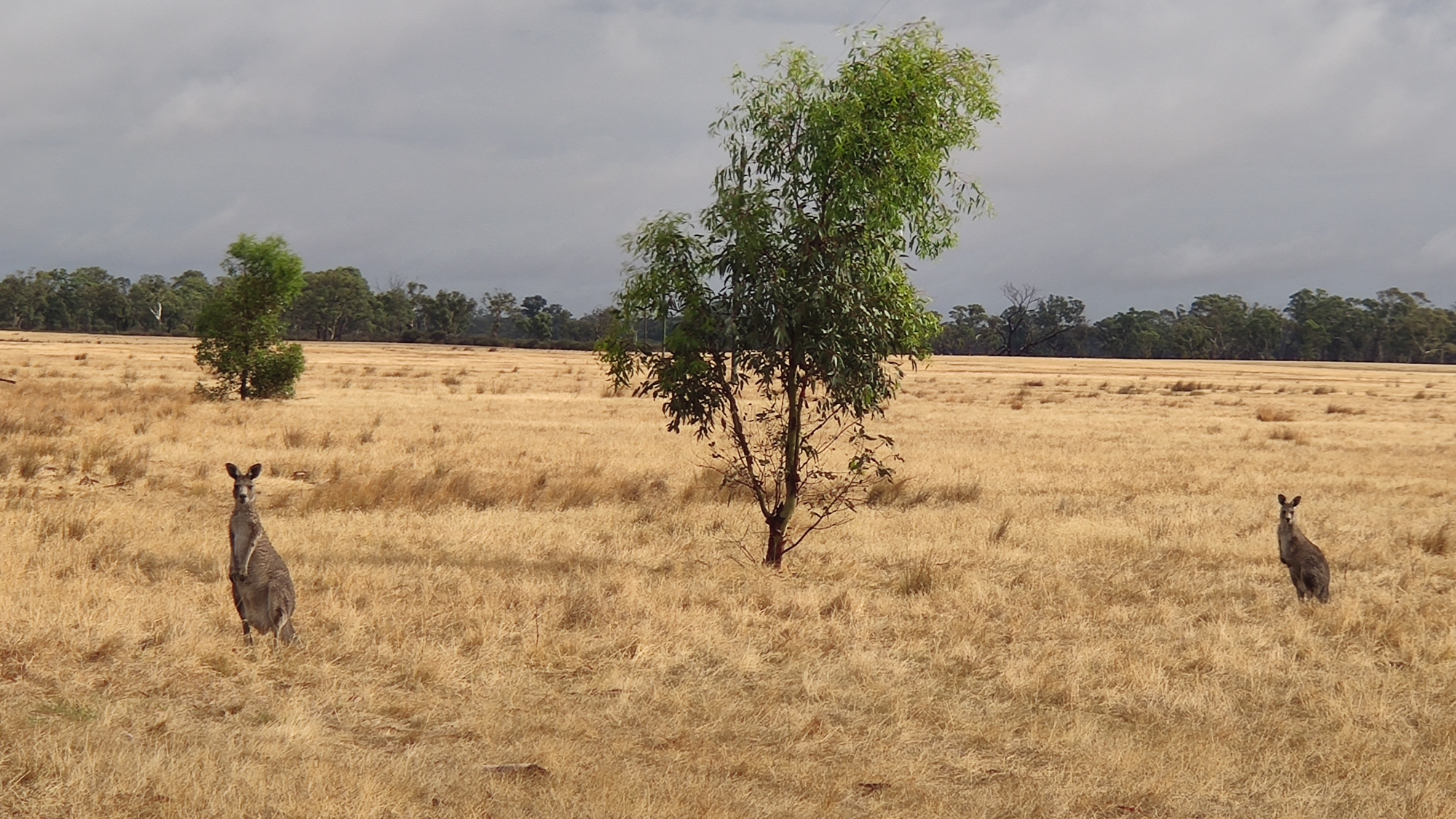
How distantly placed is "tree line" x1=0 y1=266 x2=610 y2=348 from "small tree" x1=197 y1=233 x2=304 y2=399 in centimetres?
9971

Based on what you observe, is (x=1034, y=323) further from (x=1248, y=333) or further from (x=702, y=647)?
(x=702, y=647)

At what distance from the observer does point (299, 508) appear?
16375 mm

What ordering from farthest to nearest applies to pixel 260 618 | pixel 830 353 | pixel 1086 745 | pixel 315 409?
pixel 315 409
pixel 830 353
pixel 260 618
pixel 1086 745

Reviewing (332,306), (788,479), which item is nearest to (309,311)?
(332,306)

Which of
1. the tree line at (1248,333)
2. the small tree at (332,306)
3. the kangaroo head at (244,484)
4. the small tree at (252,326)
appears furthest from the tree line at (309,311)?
the kangaroo head at (244,484)

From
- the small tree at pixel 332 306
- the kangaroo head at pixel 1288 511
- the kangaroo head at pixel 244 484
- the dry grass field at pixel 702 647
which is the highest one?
the small tree at pixel 332 306

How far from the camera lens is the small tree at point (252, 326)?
129 ft

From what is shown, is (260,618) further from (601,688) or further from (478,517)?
(478,517)

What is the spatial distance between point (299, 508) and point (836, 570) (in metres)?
7.64

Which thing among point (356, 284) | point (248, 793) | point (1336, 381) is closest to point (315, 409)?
point (248, 793)

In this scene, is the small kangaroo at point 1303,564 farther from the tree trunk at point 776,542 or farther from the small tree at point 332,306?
the small tree at point 332,306

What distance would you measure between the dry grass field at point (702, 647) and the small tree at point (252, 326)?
1737 centimetres

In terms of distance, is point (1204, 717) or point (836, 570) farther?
point (836, 570)

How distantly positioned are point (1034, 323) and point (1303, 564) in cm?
14395
